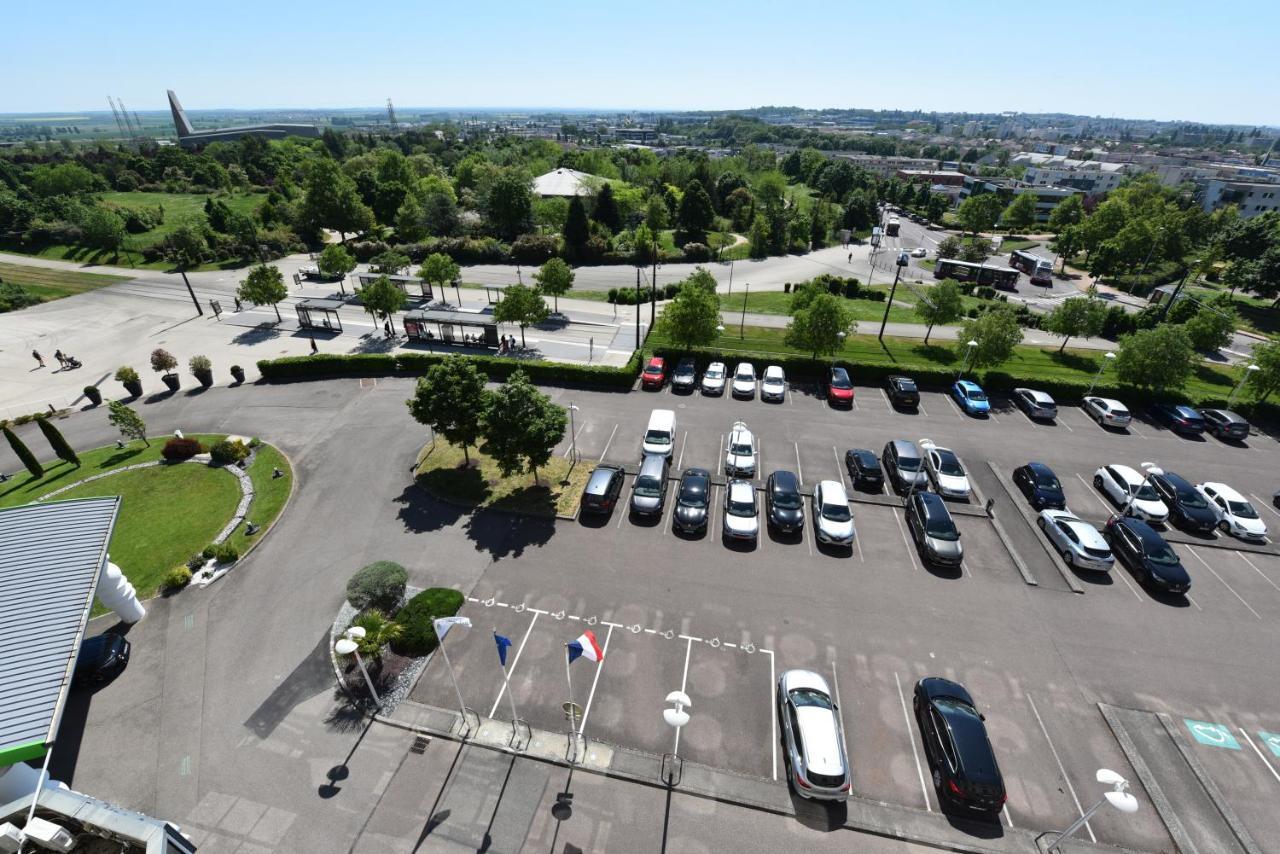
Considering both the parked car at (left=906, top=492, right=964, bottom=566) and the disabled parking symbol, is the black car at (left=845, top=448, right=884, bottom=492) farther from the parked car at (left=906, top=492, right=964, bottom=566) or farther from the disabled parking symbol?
the disabled parking symbol

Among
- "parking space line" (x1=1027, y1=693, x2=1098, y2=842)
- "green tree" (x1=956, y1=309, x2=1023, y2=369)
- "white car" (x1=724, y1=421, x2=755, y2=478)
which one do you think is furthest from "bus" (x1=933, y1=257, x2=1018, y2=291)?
"parking space line" (x1=1027, y1=693, x2=1098, y2=842)

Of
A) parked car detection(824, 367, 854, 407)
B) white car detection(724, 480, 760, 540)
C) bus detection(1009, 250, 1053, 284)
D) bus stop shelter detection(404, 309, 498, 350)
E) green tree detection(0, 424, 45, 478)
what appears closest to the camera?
white car detection(724, 480, 760, 540)

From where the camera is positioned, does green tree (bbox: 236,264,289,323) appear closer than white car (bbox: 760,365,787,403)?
No

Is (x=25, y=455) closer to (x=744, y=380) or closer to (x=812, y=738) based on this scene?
(x=812, y=738)

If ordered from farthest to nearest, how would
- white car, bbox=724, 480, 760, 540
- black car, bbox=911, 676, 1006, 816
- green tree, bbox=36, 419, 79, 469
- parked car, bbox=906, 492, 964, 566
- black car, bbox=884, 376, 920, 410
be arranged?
black car, bbox=884, 376, 920, 410
green tree, bbox=36, 419, 79, 469
white car, bbox=724, 480, 760, 540
parked car, bbox=906, 492, 964, 566
black car, bbox=911, 676, 1006, 816

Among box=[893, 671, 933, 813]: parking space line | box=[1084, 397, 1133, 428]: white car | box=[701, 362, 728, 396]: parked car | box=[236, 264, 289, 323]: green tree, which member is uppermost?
box=[236, 264, 289, 323]: green tree

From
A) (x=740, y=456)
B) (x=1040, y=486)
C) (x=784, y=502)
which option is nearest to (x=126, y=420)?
(x=740, y=456)

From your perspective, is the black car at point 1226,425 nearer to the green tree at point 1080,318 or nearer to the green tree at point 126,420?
the green tree at point 1080,318
